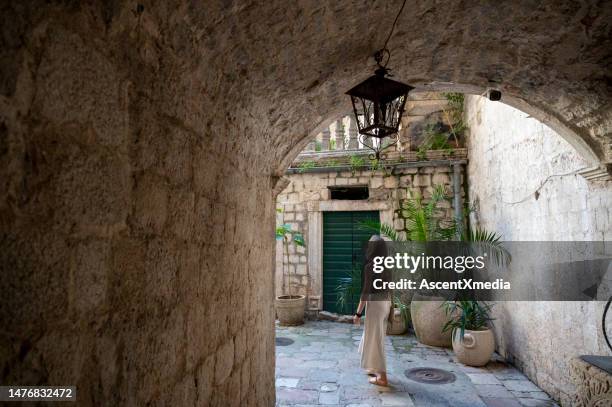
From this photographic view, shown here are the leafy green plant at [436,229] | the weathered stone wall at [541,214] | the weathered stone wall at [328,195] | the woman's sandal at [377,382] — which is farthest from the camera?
the weathered stone wall at [328,195]

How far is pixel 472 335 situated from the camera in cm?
488

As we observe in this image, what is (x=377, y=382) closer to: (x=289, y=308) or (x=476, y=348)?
(x=476, y=348)

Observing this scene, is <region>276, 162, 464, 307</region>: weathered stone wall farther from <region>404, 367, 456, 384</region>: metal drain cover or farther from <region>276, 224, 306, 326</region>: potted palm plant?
<region>404, 367, 456, 384</region>: metal drain cover

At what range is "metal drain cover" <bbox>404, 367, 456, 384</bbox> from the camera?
4.36m

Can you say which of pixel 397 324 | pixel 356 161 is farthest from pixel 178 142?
pixel 356 161

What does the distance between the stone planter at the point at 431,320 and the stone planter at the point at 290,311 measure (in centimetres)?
241

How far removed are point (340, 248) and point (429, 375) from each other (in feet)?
12.2

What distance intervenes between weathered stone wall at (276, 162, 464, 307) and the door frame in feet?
0.07

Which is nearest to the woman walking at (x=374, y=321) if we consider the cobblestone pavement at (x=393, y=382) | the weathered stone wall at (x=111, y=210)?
the cobblestone pavement at (x=393, y=382)

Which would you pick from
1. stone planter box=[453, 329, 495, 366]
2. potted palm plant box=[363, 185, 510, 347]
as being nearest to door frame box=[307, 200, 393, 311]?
potted palm plant box=[363, 185, 510, 347]

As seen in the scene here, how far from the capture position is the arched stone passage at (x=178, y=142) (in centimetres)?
82

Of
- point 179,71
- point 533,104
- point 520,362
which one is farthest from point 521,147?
point 179,71

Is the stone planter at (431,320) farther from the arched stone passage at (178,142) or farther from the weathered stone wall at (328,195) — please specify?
the arched stone passage at (178,142)

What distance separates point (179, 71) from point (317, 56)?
1066 mm
